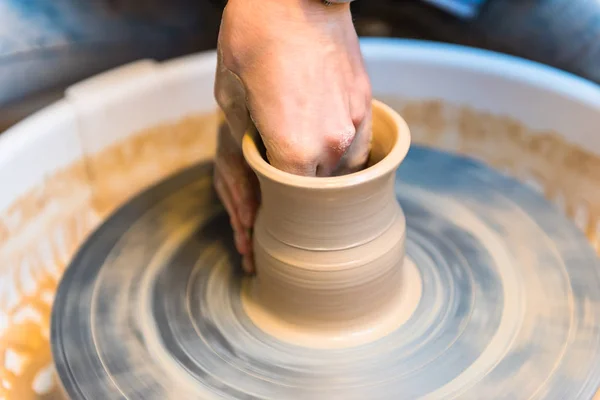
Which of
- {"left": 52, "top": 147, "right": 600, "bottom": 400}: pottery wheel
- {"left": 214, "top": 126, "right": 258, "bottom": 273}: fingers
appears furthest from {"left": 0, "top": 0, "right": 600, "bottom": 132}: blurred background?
{"left": 214, "top": 126, "right": 258, "bottom": 273}: fingers

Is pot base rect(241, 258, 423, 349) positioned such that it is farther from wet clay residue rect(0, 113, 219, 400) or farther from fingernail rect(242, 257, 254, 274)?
wet clay residue rect(0, 113, 219, 400)

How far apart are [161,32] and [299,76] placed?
1.02 meters

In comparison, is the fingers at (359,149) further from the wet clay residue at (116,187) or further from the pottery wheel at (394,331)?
the wet clay residue at (116,187)

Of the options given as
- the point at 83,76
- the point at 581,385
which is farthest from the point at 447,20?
the point at 581,385

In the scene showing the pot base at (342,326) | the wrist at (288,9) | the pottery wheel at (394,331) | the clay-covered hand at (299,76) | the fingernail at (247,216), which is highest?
the wrist at (288,9)

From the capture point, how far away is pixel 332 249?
941 millimetres

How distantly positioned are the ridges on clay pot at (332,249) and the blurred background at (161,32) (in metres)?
0.72

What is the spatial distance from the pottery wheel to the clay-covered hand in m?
0.30

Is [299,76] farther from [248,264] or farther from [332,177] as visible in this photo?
[248,264]

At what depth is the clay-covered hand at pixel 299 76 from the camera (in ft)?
2.93

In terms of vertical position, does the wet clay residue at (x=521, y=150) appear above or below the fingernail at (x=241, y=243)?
below

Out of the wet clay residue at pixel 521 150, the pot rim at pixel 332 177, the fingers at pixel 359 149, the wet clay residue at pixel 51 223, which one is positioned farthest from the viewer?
the wet clay residue at pixel 521 150

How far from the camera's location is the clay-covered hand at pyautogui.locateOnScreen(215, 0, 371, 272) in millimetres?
892

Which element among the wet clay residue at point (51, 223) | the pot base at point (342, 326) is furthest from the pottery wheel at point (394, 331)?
the wet clay residue at point (51, 223)
